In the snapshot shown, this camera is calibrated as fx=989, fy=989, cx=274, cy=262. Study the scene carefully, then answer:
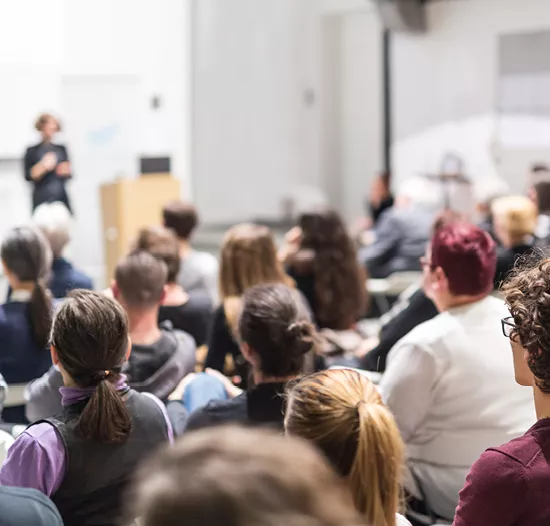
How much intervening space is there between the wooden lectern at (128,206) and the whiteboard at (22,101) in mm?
842

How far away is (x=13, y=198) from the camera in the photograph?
874 cm

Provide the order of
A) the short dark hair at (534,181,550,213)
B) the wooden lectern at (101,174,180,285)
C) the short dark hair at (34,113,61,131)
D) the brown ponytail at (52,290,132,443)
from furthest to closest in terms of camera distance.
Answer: the wooden lectern at (101,174,180,285)
the short dark hair at (34,113,61,131)
the short dark hair at (534,181,550,213)
the brown ponytail at (52,290,132,443)

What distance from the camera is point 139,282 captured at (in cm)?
359

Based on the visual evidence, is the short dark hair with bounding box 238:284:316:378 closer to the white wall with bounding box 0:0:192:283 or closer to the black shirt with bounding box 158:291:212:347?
the black shirt with bounding box 158:291:212:347

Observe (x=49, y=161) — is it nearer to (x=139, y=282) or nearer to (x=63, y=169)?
(x=63, y=169)

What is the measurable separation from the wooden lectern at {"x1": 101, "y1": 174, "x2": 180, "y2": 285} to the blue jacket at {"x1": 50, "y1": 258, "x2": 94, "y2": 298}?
3.74 meters

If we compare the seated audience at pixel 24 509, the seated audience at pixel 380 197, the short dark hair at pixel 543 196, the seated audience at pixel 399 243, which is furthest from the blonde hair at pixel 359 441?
the seated audience at pixel 380 197

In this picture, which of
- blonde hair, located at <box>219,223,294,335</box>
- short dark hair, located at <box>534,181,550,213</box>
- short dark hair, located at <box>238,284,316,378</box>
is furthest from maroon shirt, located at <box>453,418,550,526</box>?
short dark hair, located at <box>534,181,550,213</box>

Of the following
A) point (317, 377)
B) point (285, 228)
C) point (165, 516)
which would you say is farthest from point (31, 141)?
point (165, 516)

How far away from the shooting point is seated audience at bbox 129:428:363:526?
89 cm

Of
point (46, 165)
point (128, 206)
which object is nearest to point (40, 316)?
point (46, 165)

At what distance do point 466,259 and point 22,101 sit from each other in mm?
6350

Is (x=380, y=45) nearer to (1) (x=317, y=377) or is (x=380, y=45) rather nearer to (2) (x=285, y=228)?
(2) (x=285, y=228)

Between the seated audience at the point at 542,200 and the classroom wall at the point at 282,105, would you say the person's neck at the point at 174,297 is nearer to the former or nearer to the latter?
the seated audience at the point at 542,200
